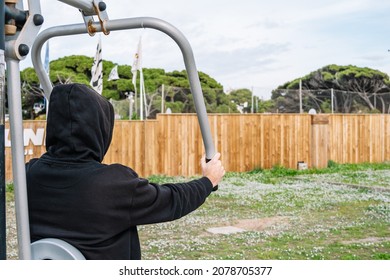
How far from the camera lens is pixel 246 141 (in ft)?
36.2

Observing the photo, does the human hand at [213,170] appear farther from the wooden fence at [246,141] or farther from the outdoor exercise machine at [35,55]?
the wooden fence at [246,141]

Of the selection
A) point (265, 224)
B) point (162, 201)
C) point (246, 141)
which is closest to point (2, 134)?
point (162, 201)

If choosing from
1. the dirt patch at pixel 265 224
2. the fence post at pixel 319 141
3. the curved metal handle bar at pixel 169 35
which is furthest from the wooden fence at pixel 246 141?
the curved metal handle bar at pixel 169 35

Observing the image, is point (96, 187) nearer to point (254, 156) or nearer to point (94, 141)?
point (94, 141)

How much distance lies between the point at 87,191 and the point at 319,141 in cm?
1070

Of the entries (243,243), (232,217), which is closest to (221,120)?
(232,217)

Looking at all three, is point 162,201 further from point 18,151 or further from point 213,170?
point 18,151

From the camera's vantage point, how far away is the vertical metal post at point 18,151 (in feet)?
3.61

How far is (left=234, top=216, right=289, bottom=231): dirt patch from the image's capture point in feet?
17.7

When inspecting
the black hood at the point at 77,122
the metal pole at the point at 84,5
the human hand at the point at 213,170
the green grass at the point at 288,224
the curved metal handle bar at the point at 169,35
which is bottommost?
the green grass at the point at 288,224

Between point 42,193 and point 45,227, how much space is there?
83mm

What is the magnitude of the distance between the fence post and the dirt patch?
5.83 m

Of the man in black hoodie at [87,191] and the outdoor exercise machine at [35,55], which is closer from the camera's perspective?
the outdoor exercise machine at [35,55]
